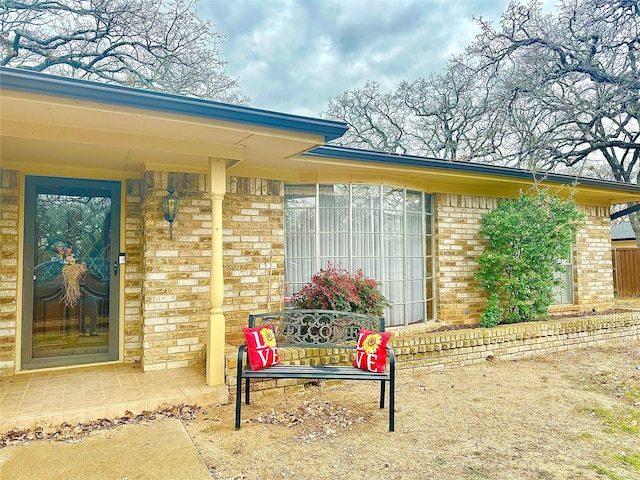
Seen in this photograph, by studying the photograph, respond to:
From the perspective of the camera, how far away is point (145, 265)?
454cm

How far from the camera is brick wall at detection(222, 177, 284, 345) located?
5.03 m

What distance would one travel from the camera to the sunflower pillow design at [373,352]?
351 centimetres

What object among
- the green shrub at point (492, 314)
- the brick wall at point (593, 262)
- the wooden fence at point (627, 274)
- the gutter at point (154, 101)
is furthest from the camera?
the wooden fence at point (627, 274)

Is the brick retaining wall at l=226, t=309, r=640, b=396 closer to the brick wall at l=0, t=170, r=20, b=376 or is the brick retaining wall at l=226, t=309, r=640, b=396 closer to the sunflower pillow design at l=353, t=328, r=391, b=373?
the sunflower pillow design at l=353, t=328, r=391, b=373

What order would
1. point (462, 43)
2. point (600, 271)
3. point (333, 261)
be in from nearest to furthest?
1. point (333, 261)
2. point (600, 271)
3. point (462, 43)

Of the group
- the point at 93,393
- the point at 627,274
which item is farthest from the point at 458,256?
the point at 627,274

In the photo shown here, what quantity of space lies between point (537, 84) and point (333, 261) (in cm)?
1020

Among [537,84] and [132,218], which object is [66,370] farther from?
[537,84]

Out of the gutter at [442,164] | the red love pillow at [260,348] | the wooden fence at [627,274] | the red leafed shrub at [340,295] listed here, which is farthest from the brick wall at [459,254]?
the wooden fence at [627,274]

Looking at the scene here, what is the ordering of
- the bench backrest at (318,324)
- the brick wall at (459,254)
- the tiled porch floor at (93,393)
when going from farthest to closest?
the brick wall at (459,254), the bench backrest at (318,324), the tiled porch floor at (93,393)

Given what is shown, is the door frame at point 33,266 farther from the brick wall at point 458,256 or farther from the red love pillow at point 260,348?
the brick wall at point 458,256

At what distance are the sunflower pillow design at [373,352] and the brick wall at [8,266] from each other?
3581mm

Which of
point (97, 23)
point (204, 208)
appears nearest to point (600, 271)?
point (204, 208)

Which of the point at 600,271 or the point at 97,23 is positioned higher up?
the point at 97,23
